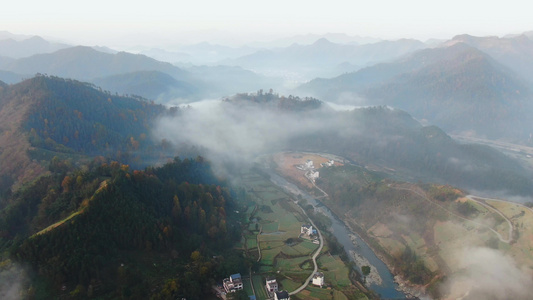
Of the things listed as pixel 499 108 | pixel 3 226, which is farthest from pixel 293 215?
pixel 499 108

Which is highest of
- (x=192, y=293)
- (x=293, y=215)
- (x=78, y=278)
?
(x=78, y=278)

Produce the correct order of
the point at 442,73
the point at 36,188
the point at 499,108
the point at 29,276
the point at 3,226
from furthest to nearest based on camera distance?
1. the point at 442,73
2. the point at 499,108
3. the point at 36,188
4. the point at 3,226
5. the point at 29,276

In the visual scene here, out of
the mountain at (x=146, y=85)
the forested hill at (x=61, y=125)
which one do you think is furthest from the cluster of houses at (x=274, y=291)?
the mountain at (x=146, y=85)

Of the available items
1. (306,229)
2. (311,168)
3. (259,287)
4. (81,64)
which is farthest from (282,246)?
(81,64)

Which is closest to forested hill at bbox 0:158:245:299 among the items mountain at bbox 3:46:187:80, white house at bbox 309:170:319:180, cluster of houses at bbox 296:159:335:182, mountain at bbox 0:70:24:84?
white house at bbox 309:170:319:180

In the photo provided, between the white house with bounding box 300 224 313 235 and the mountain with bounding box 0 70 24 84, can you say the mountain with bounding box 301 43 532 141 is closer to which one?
the white house with bounding box 300 224 313 235

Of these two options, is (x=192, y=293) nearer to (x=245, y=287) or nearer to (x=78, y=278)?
(x=245, y=287)
